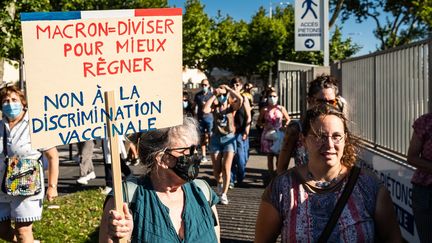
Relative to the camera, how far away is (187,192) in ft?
9.73

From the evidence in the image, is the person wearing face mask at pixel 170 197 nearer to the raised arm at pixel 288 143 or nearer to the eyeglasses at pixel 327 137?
the eyeglasses at pixel 327 137

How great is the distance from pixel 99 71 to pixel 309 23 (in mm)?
8877

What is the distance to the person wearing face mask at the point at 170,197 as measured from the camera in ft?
8.97

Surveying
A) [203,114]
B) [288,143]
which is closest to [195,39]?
[203,114]

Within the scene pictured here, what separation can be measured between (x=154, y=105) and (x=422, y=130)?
2386mm

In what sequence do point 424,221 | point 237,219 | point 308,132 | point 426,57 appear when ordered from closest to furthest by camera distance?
point 308,132
point 424,221
point 426,57
point 237,219

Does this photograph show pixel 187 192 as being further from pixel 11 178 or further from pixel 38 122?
pixel 11 178

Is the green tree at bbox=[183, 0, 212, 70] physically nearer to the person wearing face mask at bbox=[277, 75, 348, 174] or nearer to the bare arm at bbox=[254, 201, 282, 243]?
the person wearing face mask at bbox=[277, 75, 348, 174]

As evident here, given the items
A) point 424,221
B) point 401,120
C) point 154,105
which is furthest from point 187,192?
point 401,120

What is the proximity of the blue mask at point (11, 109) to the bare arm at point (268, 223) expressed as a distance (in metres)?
2.80

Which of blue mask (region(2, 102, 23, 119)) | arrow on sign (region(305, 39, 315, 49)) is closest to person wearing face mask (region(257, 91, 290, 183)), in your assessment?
arrow on sign (region(305, 39, 315, 49))

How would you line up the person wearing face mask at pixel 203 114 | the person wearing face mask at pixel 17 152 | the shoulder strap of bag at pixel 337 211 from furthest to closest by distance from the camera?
the person wearing face mask at pixel 203 114
the person wearing face mask at pixel 17 152
the shoulder strap of bag at pixel 337 211

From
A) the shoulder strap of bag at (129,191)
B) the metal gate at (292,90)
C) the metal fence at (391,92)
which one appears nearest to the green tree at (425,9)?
the metal gate at (292,90)

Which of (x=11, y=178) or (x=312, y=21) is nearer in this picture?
(x=11, y=178)
